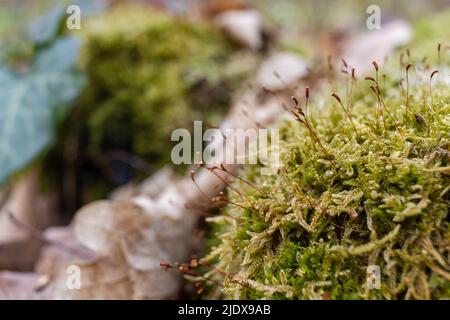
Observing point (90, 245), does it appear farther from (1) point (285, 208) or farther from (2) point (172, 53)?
(2) point (172, 53)

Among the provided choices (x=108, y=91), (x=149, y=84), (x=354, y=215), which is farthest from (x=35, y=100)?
(x=354, y=215)

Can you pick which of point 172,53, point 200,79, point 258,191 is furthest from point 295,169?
point 172,53

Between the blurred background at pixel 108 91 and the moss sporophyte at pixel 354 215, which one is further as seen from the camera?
the blurred background at pixel 108 91

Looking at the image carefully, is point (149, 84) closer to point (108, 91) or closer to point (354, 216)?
point (108, 91)

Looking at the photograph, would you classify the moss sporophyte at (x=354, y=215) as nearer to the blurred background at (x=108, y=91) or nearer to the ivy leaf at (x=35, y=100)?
the blurred background at (x=108, y=91)

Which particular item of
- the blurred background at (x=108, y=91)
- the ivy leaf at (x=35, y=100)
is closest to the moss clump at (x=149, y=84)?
the blurred background at (x=108, y=91)

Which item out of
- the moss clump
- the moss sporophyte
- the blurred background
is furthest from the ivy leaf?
the moss sporophyte

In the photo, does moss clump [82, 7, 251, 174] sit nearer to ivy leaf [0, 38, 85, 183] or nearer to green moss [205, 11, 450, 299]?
ivy leaf [0, 38, 85, 183]
